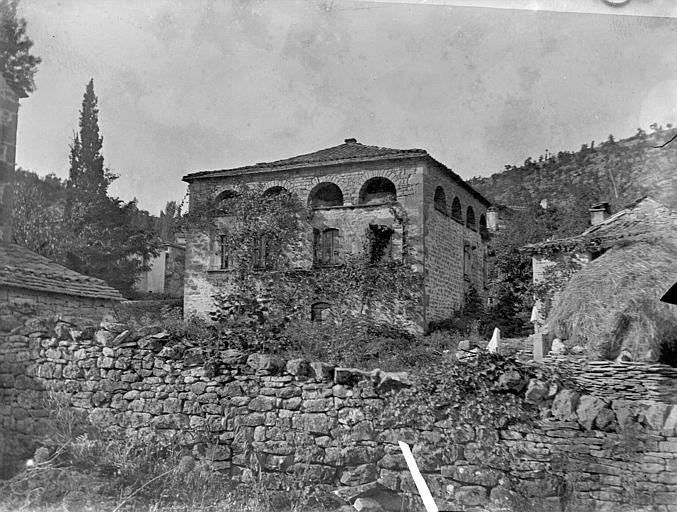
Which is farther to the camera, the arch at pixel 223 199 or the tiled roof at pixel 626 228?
the arch at pixel 223 199

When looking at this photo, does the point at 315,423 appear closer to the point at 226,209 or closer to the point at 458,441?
the point at 458,441

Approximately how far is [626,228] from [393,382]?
54.8 inches

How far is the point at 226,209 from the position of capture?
357 cm

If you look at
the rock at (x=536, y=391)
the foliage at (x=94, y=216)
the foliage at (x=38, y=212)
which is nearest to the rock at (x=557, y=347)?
the rock at (x=536, y=391)

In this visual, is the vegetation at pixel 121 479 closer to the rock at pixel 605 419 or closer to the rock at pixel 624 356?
the rock at pixel 605 419

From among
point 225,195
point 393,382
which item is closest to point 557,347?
point 393,382

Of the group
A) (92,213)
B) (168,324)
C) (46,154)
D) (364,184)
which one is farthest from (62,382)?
(364,184)

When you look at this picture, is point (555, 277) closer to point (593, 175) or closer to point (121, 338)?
point (593, 175)

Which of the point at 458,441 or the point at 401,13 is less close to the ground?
the point at 401,13

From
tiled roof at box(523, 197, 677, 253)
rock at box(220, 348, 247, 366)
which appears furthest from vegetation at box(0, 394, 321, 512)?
tiled roof at box(523, 197, 677, 253)

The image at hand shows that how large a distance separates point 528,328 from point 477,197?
73cm

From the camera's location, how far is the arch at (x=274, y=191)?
11.2 feet

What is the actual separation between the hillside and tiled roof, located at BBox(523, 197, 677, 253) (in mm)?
69

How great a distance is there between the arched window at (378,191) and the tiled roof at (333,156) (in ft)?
0.46
